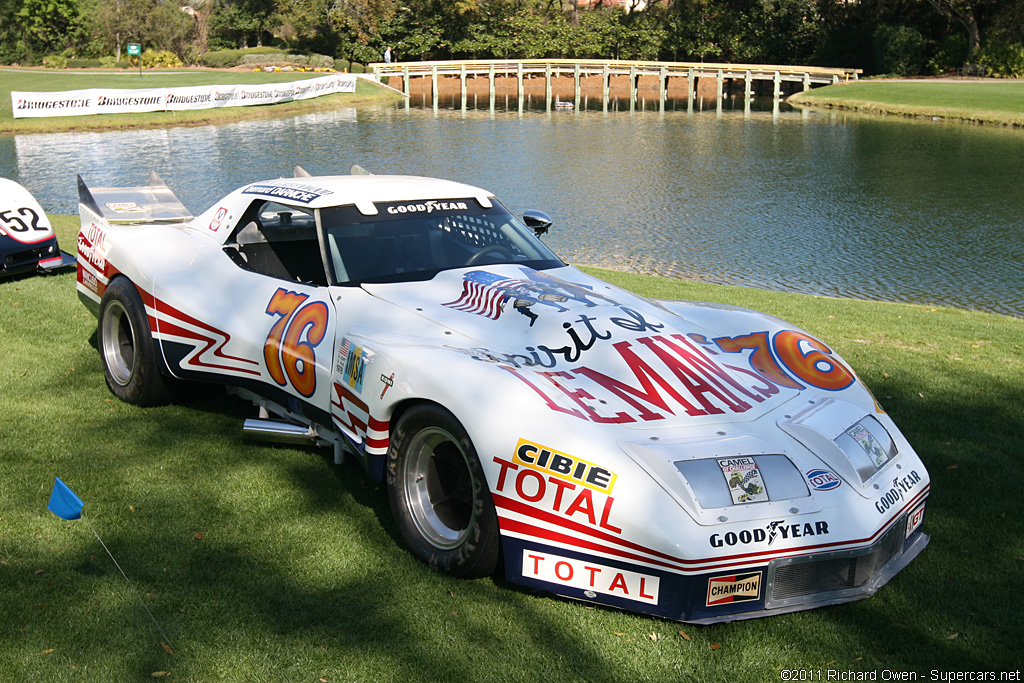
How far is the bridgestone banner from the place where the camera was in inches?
1347

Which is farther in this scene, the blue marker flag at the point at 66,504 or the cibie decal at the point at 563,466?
the blue marker flag at the point at 66,504

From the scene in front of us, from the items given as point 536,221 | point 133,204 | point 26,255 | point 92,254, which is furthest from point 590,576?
point 26,255

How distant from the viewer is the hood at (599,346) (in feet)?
12.2

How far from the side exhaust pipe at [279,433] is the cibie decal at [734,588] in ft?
7.55

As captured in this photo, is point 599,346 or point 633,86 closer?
point 599,346

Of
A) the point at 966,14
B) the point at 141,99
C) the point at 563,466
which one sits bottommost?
the point at 563,466

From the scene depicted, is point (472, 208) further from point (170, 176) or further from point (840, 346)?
point (170, 176)

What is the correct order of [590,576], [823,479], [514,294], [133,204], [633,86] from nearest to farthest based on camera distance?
[590,576]
[823,479]
[514,294]
[133,204]
[633,86]

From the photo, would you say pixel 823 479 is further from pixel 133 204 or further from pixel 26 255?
pixel 26 255

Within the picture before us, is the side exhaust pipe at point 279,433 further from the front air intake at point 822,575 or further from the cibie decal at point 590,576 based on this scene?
the front air intake at point 822,575

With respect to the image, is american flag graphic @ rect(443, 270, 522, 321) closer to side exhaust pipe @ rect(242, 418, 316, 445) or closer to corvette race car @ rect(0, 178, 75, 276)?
side exhaust pipe @ rect(242, 418, 316, 445)

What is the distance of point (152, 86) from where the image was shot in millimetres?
43125

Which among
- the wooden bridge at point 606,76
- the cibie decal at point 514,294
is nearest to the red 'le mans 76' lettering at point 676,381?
the cibie decal at point 514,294

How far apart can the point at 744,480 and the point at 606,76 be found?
163 ft
